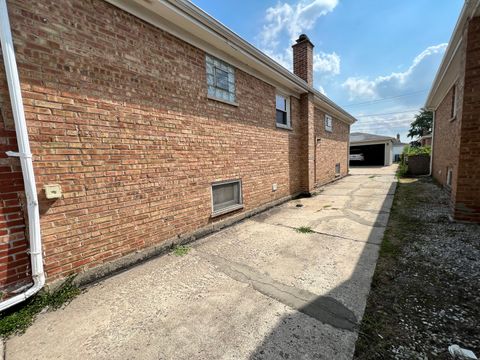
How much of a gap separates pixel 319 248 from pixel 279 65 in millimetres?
5066

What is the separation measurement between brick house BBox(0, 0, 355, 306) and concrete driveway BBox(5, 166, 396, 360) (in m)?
0.62

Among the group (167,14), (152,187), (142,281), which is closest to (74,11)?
(167,14)

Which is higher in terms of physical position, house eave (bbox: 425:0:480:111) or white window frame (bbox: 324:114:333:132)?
house eave (bbox: 425:0:480:111)

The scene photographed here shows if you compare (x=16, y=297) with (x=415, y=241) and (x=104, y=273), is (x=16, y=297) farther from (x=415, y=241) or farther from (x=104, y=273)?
(x=415, y=241)

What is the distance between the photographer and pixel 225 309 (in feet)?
7.60

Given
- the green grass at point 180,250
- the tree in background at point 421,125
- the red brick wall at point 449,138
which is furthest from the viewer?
the tree in background at point 421,125

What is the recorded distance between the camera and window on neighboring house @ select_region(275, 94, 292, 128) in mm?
7077

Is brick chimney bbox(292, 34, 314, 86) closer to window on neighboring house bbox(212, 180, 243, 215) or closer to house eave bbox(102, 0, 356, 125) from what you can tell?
house eave bbox(102, 0, 356, 125)

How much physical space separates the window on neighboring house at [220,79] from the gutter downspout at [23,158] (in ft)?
9.66

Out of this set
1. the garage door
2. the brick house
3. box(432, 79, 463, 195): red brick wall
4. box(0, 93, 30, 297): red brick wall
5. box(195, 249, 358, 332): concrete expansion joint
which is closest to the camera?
box(195, 249, 358, 332): concrete expansion joint

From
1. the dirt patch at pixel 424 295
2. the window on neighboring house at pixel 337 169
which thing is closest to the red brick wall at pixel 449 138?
the dirt patch at pixel 424 295

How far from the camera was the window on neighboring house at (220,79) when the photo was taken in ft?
14.9

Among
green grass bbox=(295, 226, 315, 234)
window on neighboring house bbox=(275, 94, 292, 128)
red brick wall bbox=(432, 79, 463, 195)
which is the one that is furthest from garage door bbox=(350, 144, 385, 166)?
green grass bbox=(295, 226, 315, 234)

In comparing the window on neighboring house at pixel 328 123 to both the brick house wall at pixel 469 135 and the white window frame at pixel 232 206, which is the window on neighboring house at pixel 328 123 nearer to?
the brick house wall at pixel 469 135
